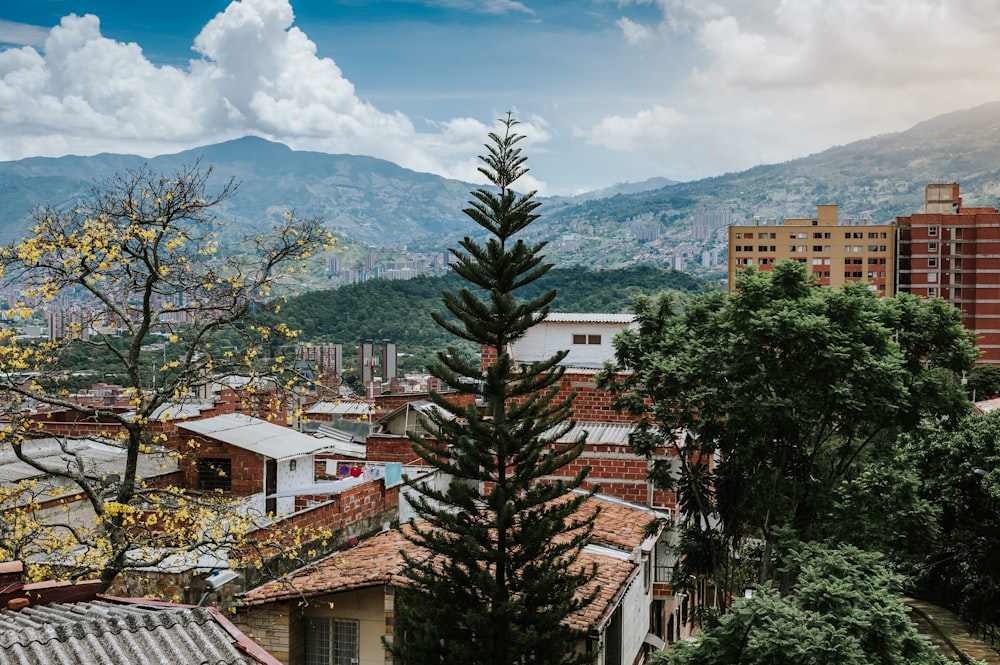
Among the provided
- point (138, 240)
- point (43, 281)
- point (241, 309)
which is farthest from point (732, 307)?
point (43, 281)

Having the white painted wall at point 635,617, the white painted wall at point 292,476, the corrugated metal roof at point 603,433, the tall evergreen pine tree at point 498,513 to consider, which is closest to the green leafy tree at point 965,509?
the corrugated metal roof at point 603,433

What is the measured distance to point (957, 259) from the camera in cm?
8575

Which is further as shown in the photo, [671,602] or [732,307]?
[671,602]

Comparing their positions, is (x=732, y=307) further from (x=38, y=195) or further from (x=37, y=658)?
(x=38, y=195)

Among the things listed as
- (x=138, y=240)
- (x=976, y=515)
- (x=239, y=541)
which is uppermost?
(x=138, y=240)

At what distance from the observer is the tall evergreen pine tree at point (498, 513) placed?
10.8 m

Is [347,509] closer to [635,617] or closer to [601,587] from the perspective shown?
[635,617]

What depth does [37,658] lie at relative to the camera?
220 inches

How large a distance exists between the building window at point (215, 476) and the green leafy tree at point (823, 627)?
37.1 ft

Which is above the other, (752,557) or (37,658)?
(37,658)

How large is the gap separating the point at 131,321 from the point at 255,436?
9.40 metres

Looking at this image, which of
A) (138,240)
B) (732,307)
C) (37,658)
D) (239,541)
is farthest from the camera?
(732,307)

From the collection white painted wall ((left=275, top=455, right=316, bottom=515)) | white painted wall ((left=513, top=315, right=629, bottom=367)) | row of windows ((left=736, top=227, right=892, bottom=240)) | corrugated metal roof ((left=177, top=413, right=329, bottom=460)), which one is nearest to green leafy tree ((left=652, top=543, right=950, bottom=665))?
white painted wall ((left=275, top=455, right=316, bottom=515))

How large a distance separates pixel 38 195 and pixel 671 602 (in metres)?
209
